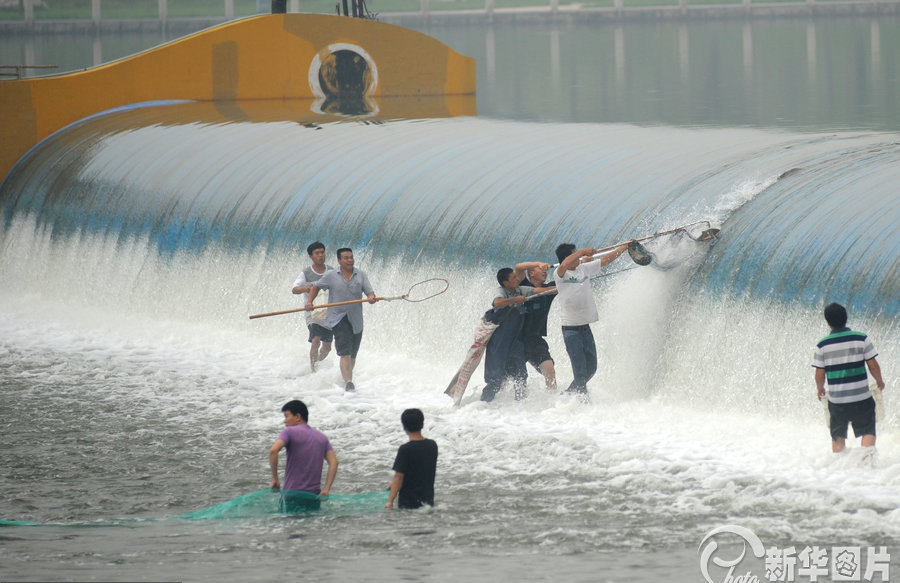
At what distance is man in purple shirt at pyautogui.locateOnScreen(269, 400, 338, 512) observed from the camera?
10484 millimetres

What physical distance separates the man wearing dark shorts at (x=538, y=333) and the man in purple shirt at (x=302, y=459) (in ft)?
13.6

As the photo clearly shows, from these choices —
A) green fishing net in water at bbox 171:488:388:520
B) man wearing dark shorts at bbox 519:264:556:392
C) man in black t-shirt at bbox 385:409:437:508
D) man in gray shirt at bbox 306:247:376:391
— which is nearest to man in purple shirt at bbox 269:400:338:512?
green fishing net in water at bbox 171:488:388:520

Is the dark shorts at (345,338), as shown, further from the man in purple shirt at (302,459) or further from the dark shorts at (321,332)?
the man in purple shirt at (302,459)

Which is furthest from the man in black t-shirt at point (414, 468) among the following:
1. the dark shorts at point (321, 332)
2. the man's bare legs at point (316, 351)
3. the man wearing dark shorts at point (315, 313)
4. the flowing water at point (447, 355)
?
the man's bare legs at point (316, 351)

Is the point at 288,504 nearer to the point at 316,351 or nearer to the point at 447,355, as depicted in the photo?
the point at 316,351

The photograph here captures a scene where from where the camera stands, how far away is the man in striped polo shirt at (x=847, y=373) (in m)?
11.3

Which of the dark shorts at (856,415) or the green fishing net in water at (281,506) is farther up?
the dark shorts at (856,415)

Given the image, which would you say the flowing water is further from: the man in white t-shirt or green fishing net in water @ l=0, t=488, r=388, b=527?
the man in white t-shirt

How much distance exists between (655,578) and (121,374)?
9268 millimetres

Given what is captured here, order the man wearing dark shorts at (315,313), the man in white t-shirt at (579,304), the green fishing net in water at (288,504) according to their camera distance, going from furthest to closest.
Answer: the man wearing dark shorts at (315,313) < the man in white t-shirt at (579,304) < the green fishing net in water at (288,504)

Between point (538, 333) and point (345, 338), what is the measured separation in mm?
2345

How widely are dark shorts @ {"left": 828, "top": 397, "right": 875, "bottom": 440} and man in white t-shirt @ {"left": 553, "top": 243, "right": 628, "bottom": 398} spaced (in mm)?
3065

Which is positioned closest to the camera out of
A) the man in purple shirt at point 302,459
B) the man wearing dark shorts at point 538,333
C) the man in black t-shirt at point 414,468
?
the man in black t-shirt at point 414,468

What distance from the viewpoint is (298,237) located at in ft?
65.7
